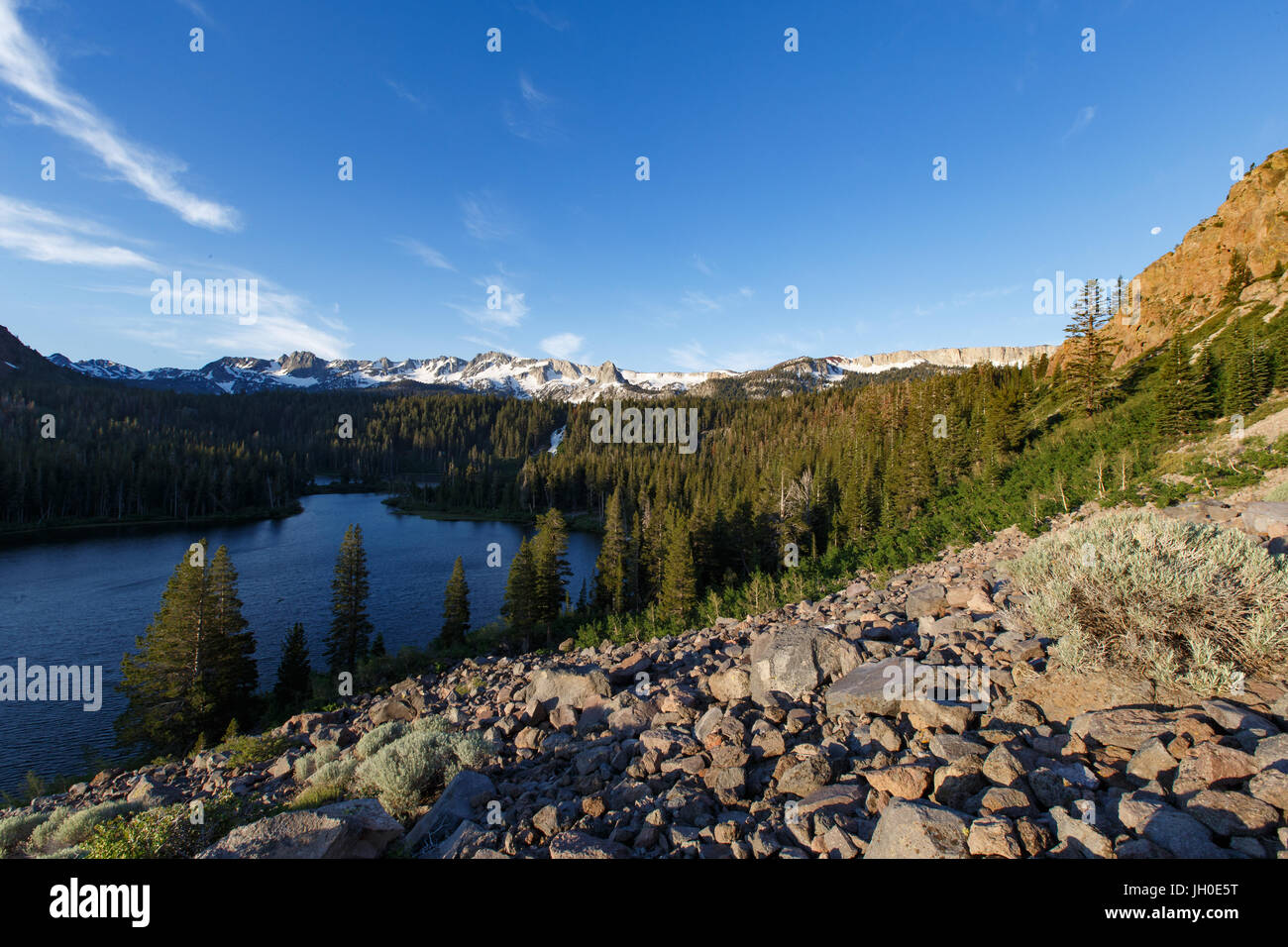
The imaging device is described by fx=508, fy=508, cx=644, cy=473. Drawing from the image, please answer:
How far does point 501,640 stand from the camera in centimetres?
3300

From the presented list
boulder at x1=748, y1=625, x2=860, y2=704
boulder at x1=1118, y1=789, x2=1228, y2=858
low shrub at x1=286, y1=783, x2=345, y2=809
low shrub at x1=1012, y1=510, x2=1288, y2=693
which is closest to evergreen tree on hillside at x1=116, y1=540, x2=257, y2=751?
low shrub at x1=286, y1=783, x2=345, y2=809

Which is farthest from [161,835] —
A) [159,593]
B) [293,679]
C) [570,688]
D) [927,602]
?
[159,593]

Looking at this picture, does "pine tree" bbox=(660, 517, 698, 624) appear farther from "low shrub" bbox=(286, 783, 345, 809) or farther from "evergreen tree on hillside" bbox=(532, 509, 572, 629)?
"low shrub" bbox=(286, 783, 345, 809)

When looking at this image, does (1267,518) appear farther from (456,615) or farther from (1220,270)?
(1220,270)

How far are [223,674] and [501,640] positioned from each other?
1395 centimetres

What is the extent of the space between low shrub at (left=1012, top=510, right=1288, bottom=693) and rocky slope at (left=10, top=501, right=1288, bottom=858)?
34cm

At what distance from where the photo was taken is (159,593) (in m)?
44.8

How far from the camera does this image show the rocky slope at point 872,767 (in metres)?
4.26

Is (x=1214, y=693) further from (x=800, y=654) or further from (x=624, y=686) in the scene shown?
(x=624, y=686)

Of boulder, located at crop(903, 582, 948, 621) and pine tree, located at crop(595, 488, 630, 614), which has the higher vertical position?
boulder, located at crop(903, 582, 948, 621)

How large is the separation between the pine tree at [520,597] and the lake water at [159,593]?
774 centimetres

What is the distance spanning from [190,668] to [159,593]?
98.2 ft

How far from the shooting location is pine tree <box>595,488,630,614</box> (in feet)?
135
